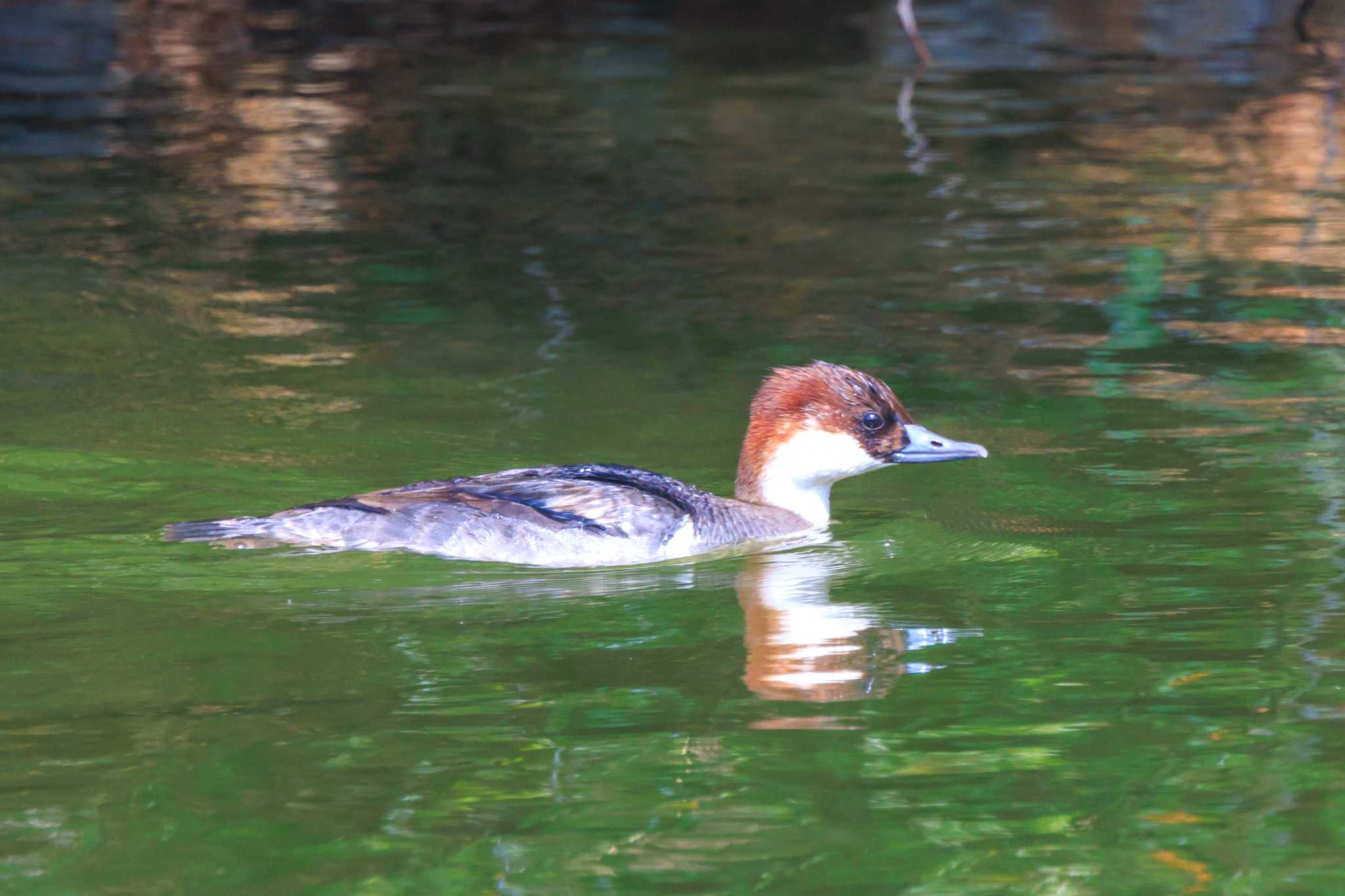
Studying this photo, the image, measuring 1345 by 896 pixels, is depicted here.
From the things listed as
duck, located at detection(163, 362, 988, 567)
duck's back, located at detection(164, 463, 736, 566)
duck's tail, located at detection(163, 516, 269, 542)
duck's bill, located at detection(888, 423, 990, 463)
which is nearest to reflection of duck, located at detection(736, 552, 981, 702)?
duck, located at detection(163, 362, 988, 567)

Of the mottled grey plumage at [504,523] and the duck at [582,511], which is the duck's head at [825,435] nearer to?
the duck at [582,511]

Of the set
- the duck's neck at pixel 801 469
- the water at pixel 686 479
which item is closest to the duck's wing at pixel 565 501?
the water at pixel 686 479

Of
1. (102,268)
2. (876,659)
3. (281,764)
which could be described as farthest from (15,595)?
(102,268)

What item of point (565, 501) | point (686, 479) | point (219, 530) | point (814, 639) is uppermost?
point (565, 501)

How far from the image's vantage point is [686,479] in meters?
10.3

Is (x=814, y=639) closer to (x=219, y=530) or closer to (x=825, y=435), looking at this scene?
(x=825, y=435)

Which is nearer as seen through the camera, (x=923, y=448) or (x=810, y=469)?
(x=923, y=448)

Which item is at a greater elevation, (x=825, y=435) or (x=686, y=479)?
(x=825, y=435)

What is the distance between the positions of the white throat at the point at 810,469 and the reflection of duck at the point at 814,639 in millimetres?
536

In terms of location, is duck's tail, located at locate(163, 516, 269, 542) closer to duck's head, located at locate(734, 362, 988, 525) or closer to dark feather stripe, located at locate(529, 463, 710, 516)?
dark feather stripe, located at locate(529, 463, 710, 516)

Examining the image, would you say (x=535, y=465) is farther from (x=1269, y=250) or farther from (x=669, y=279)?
(x=1269, y=250)

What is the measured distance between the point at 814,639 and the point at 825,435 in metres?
1.69

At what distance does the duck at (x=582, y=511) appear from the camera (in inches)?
336

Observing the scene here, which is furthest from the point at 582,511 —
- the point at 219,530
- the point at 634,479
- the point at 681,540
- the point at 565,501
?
the point at 219,530
